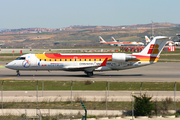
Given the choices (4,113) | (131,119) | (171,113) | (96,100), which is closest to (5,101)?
(4,113)

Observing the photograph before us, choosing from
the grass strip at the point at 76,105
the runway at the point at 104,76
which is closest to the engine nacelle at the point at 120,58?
the runway at the point at 104,76

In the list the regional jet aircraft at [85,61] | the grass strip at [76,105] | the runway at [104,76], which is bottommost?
the grass strip at [76,105]

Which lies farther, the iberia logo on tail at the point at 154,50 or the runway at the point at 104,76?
the iberia logo on tail at the point at 154,50

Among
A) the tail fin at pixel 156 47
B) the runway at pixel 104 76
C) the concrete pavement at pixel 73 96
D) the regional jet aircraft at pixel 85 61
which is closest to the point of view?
the concrete pavement at pixel 73 96

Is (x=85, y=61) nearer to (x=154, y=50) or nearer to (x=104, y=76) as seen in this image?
A: (x=104, y=76)

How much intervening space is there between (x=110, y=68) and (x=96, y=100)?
55.2 ft

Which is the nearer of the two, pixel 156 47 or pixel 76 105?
pixel 76 105

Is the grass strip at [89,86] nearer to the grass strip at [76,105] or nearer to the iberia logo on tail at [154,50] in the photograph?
the grass strip at [76,105]

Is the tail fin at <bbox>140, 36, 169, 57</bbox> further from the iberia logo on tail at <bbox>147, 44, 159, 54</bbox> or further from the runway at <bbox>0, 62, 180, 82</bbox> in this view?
the runway at <bbox>0, 62, 180, 82</bbox>

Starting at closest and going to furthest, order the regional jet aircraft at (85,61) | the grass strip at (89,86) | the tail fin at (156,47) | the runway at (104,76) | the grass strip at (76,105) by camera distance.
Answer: the grass strip at (76,105)
the grass strip at (89,86)
the runway at (104,76)
the regional jet aircraft at (85,61)
the tail fin at (156,47)

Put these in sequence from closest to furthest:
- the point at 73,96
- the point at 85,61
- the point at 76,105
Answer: the point at 76,105 < the point at 73,96 < the point at 85,61

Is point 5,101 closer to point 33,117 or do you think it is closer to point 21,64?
point 33,117

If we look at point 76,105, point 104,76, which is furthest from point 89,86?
point 104,76

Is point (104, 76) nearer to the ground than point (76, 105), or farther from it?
farther from it
